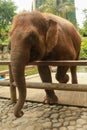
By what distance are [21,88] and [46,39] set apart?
28.7 inches

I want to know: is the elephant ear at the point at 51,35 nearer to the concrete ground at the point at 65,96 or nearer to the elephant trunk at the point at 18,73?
the elephant trunk at the point at 18,73

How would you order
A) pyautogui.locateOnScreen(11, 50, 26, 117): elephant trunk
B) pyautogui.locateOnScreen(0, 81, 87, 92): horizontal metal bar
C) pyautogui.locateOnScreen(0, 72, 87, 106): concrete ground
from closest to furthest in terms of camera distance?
pyautogui.locateOnScreen(11, 50, 26, 117): elephant trunk
pyautogui.locateOnScreen(0, 81, 87, 92): horizontal metal bar
pyautogui.locateOnScreen(0, 72, 87, 106): concrete ground

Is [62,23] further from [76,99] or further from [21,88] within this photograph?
[21,88]

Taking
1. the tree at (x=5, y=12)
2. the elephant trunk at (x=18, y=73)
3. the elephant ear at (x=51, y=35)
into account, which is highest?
the elephant ear at (x=51, y=35)

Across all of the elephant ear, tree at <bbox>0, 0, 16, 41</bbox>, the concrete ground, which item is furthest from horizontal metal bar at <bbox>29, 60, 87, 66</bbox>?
tree at <bbox>0, 0, 16, 41</bbox>

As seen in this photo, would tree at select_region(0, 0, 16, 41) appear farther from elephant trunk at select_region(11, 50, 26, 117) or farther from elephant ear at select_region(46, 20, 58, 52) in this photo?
elephant trunk at select_region(11, 50, 26, 117)

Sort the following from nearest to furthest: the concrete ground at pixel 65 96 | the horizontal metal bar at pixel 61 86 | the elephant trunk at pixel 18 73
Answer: the elephant trunk at pixel 18 73
the horizontal metal bar at pixel 61 86
the concrete ground at pixel 65 96

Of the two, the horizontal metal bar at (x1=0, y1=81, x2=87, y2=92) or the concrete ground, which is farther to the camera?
the concrete ground

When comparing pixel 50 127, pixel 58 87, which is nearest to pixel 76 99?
pixel 58 87

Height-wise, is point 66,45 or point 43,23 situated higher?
point 43,23

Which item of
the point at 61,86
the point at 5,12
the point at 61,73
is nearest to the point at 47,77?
the point at 61,73

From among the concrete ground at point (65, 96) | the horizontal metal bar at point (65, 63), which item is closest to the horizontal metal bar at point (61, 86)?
the horizontal metal bar at point (65, 63)

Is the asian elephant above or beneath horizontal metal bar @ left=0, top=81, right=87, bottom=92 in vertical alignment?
above

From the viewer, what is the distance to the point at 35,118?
149 inches
